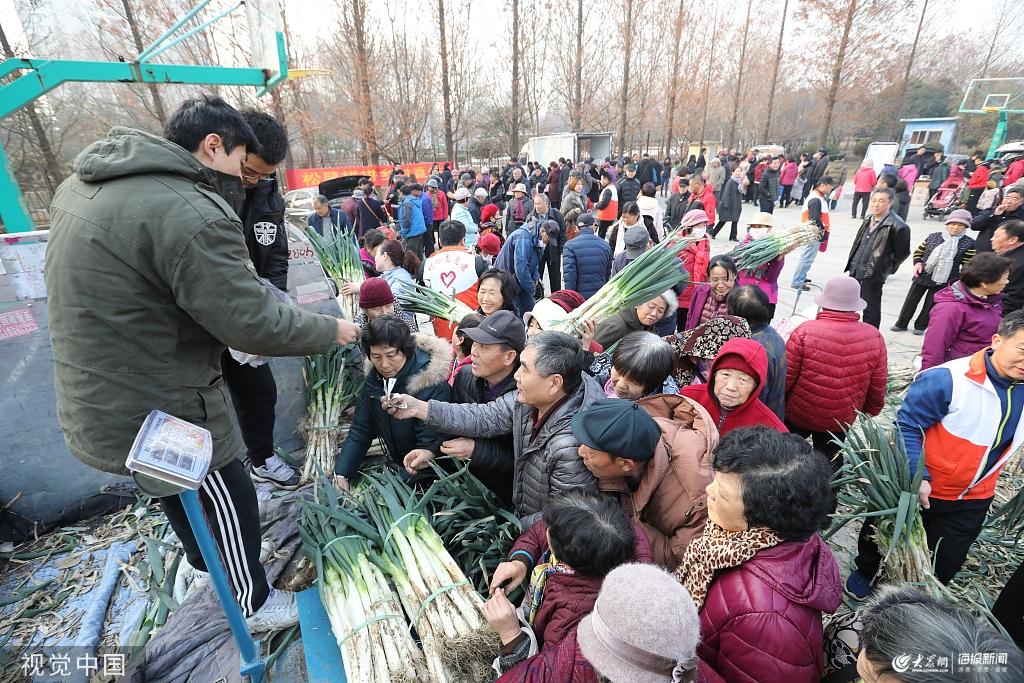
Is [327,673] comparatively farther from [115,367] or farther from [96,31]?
[96,31]

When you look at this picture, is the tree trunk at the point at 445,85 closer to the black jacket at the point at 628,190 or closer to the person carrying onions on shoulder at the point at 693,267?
the black jacket at the point at 628,190

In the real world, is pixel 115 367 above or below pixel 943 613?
above

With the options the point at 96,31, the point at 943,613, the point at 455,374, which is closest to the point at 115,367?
the point at 455,374

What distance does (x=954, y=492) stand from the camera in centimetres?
228

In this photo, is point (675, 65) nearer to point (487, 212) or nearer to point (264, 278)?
point (487, 212)

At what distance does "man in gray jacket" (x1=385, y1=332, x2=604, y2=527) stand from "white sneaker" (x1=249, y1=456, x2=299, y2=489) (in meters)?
1.13

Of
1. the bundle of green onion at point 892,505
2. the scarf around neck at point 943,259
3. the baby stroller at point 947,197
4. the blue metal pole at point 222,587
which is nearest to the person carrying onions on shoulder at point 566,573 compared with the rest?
the blue metal pole at point 222,587

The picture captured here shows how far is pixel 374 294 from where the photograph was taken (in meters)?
3.50

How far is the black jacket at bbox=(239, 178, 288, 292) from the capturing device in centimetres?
278

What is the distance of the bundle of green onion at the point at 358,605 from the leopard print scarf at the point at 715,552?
0.97 m

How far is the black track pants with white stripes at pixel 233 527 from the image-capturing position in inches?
74.7

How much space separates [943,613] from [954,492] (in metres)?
1.66

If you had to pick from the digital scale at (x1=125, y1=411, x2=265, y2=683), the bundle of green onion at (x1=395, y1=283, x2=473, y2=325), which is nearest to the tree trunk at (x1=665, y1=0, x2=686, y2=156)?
the bundle of green onion at (x1=395, y1=283, x2=473, y2=325)

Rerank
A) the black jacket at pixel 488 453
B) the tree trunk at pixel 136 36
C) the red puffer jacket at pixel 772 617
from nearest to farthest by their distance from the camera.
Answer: the red puffer jacket at pixel 772 617, the black jacket at pixel 488 453, the tree trunk at pixel 136 36
